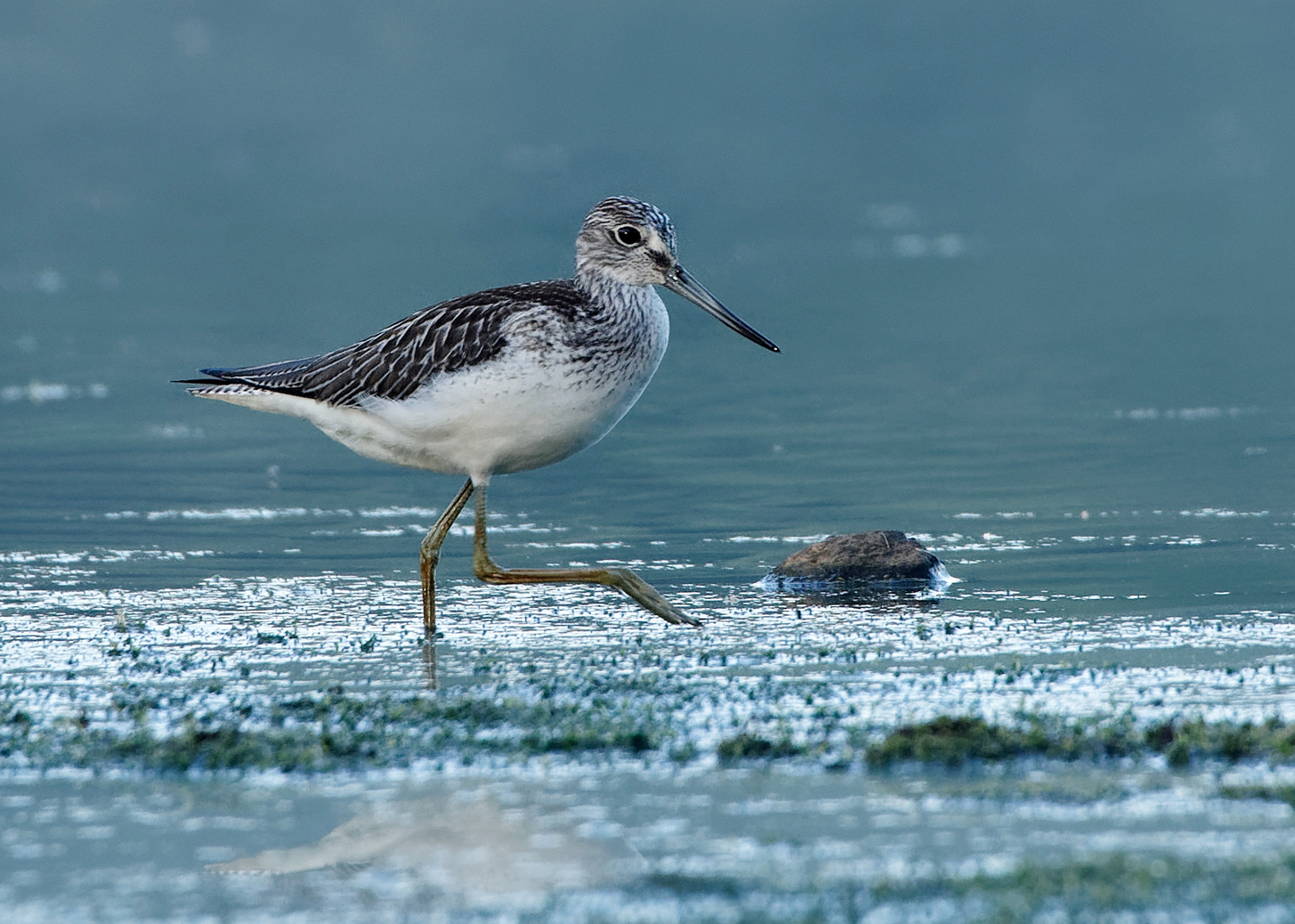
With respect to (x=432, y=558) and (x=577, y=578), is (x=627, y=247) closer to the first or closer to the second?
(x=577, y=578)

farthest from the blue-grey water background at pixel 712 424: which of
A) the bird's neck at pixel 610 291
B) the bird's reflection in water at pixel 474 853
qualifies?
the bird's neck at pixel 610 291

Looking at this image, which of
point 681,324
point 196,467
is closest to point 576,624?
point 196,467

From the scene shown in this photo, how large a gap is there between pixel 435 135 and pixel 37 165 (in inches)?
260

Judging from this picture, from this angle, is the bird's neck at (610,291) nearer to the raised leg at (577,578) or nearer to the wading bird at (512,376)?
the wading bird at (512,376)

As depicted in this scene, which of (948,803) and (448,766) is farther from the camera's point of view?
(448,766)

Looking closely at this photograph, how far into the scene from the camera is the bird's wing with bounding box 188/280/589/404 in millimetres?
8156

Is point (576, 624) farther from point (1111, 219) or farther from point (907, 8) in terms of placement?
point (907, 8)

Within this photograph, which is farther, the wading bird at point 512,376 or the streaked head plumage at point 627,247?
the streaked head plumage at point 627,247

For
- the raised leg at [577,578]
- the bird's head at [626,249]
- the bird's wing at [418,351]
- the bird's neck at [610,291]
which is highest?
the bird's head at [626,249]

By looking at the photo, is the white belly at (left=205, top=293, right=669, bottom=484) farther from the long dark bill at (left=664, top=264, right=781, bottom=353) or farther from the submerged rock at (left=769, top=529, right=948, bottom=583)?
the submerged rock at (left=769, top=529, right=948, bottom=583)

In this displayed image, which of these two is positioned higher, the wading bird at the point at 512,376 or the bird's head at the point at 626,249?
the bird's head at the point at 626,249

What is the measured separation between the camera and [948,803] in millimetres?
5617

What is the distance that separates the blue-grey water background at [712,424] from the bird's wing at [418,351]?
0.96m

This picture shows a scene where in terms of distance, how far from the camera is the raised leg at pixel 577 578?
820 cm
